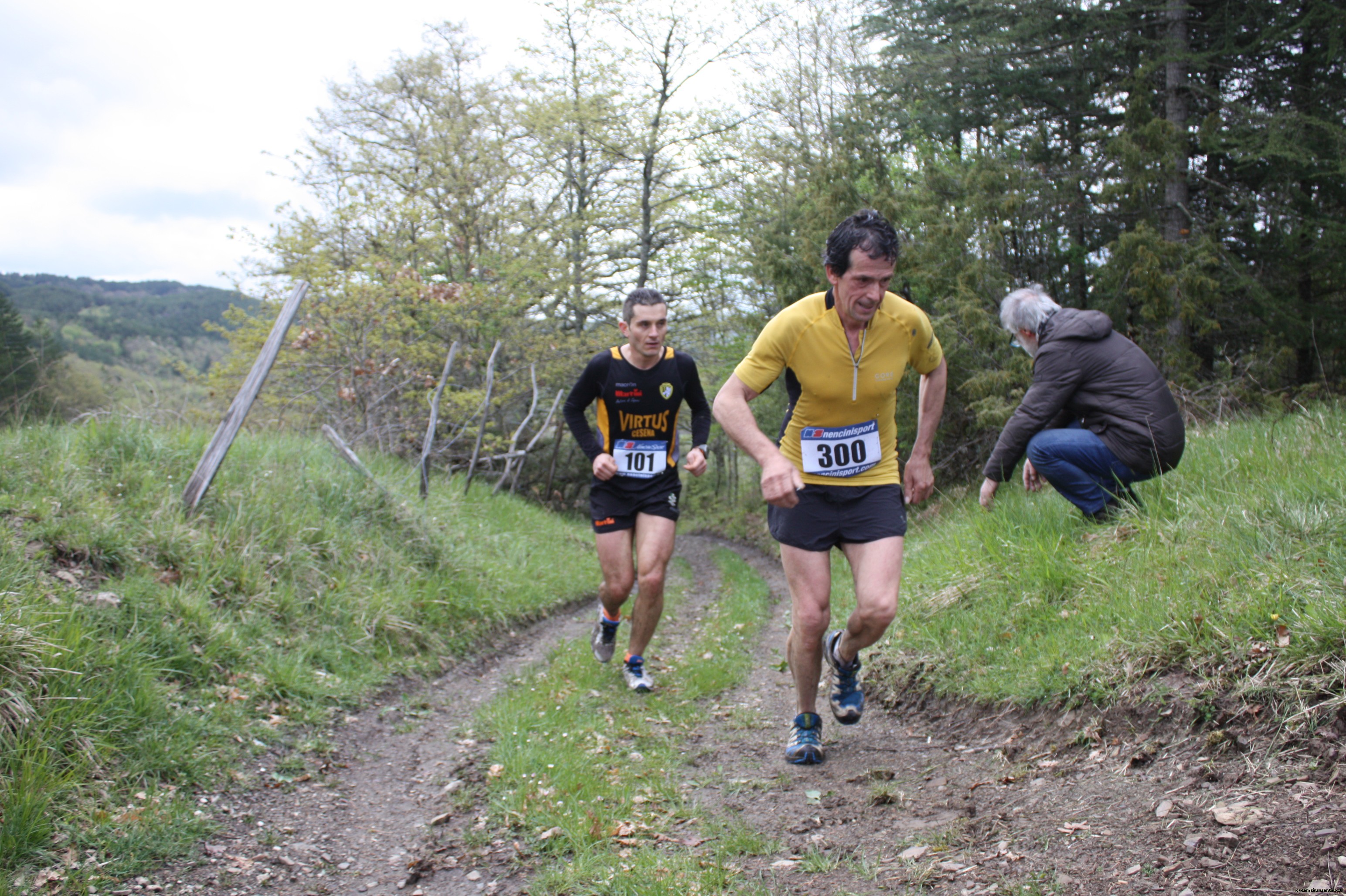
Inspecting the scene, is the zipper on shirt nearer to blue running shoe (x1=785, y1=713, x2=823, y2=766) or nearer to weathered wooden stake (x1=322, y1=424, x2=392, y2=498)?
blue running shoe (x1=785, y1=713, x2=823, y2=766)

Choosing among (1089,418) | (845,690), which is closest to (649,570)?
(845,690)

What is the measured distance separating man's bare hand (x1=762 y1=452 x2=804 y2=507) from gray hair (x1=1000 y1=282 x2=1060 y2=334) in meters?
2.96

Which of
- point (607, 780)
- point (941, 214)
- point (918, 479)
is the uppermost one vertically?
point (941, 214)

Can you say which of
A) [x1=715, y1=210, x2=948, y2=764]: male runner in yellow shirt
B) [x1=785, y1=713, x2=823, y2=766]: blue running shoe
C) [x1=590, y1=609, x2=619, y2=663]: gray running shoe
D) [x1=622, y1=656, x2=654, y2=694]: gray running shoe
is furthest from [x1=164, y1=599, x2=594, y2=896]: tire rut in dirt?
[x1=715, y1=210, x2=948, y2=764]: male runner in yellow shirt

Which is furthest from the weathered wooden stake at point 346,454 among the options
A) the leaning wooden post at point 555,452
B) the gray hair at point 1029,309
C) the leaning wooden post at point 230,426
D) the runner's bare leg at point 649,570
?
the leaning wooden post at point 555,452

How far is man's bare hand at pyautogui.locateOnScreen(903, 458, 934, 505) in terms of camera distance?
13.3 feet

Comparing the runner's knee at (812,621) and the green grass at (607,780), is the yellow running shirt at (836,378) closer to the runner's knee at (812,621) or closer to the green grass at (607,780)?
the runner's knee at (812,621)

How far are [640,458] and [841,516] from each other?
2.03 m

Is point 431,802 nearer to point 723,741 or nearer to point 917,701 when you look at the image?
point 723,741

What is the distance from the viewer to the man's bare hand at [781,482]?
10.9 ft

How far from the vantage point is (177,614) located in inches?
189

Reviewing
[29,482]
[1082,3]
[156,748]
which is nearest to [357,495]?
[29,482]

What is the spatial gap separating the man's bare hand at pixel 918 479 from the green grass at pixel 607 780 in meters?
1.79

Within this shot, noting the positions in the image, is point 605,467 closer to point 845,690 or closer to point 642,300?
point 642,300
